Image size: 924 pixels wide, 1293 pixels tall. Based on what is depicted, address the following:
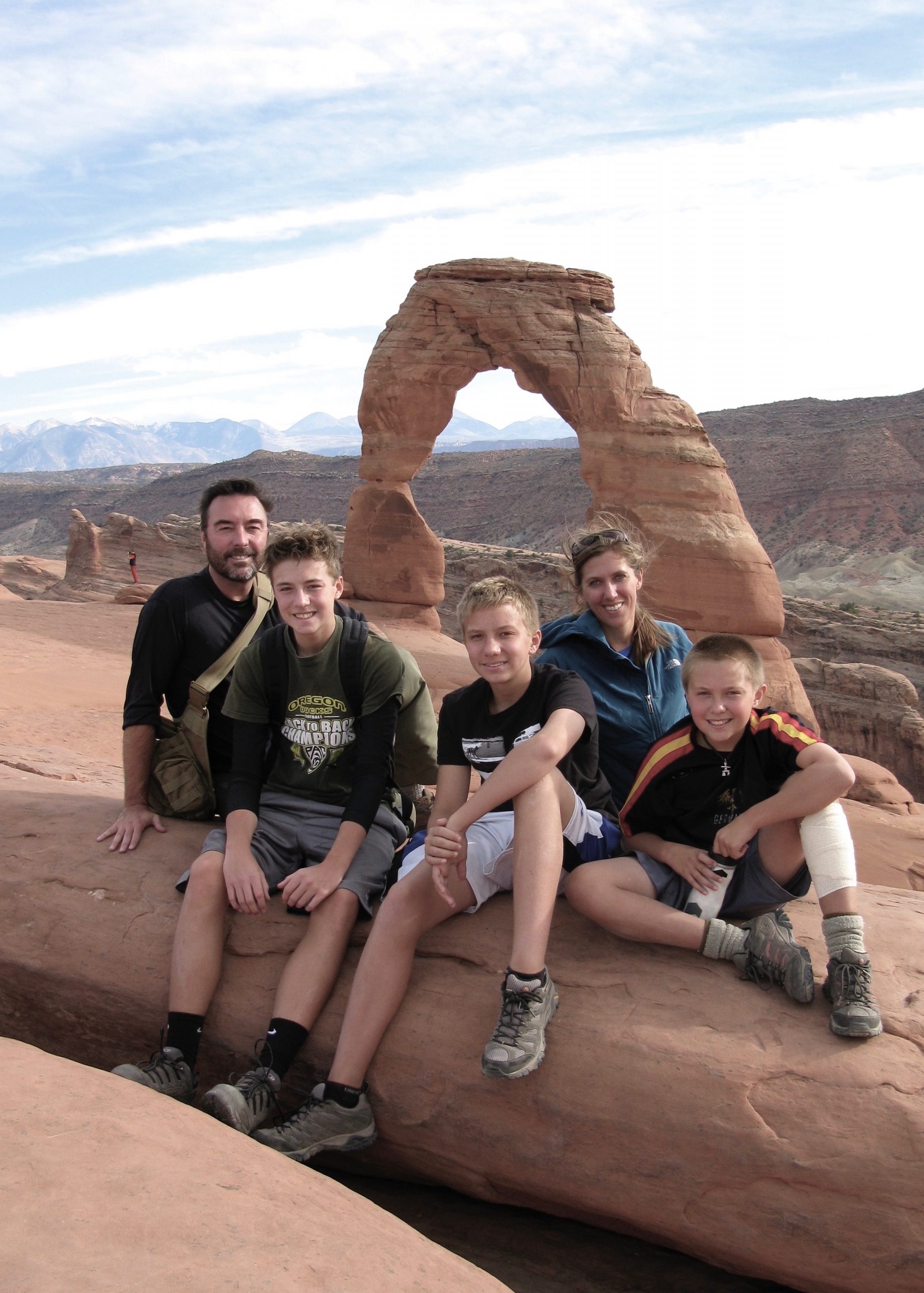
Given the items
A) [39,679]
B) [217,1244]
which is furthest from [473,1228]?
[39,679]

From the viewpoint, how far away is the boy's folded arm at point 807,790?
260cm

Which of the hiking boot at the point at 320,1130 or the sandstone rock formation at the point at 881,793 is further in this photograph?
the sandstone rock formation at the point at 881,793

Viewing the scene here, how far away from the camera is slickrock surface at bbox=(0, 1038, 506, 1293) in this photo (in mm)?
1717

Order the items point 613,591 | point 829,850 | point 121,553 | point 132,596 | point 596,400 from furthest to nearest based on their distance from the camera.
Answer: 1. point 121,553
2. point 132,596
3. point 596,400
4. point 613,591
5. point 829,850

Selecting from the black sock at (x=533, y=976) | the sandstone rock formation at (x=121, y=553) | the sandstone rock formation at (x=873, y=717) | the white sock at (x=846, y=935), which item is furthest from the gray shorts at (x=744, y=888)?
the sandstone rock formation at (x=121, y=553)

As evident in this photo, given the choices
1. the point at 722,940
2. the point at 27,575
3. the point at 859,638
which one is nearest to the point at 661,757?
the point at 722,940

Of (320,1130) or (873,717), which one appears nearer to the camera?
(320,1130)

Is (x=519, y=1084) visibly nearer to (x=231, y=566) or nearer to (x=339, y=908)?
(x=339, y=908)

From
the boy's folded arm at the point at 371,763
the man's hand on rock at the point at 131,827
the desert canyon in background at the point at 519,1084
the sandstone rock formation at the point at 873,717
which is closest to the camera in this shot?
the desert canyon in background at the point at 519,1084

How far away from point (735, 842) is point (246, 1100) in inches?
60.5

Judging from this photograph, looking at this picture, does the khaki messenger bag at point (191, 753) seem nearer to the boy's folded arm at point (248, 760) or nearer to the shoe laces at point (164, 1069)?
the boy's folded arm at point (248, 760)

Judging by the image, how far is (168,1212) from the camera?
189 cm

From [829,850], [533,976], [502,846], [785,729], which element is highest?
[785,729]

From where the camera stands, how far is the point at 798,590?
3209 centimetres
